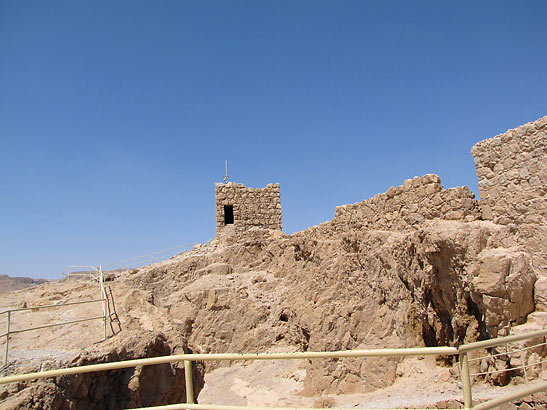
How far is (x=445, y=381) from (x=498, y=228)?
2.81m

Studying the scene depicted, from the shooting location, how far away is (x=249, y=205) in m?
20.5

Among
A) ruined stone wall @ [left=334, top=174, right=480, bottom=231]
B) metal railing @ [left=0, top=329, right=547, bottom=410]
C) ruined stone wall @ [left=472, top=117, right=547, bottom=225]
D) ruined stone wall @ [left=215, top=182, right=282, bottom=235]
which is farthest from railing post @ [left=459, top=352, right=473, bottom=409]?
ruined stone wall @ [left=215, top=182, right=282, bottom=235]

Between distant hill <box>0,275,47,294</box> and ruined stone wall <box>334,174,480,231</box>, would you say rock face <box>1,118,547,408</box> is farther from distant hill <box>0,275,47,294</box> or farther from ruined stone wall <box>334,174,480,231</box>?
distant hill <box>0,275,47,294</box>

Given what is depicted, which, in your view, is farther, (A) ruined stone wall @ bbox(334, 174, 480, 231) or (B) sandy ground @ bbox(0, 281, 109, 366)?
(A) ruined stone wall @ bbox(334, 174, 480, 231)

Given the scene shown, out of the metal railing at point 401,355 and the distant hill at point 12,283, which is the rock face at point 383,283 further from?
the distant hill at point 12,283

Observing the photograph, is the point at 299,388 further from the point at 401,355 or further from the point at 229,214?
the point at 229,214

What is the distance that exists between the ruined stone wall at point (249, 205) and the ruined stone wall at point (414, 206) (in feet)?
31.3

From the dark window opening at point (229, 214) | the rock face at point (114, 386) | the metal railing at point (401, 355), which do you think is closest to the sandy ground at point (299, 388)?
the metal railing at point (401, 355)

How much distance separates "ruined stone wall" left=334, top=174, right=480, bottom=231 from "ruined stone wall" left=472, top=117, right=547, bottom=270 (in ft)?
1.24

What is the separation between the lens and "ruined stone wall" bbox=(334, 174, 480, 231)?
24.1 ft

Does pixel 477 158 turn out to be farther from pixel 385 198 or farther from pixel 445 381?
pixel 445 381

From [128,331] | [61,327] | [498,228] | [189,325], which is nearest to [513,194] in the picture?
[498,228]

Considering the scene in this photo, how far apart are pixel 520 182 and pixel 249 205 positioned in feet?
49.1

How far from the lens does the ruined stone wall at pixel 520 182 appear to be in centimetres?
602
